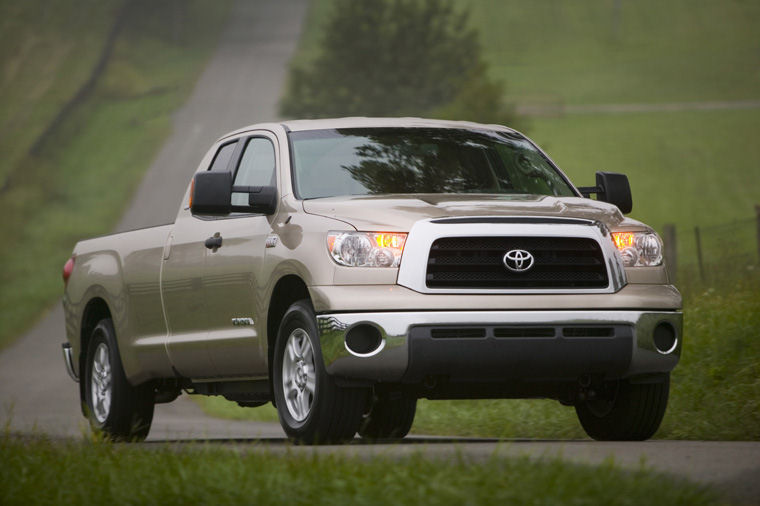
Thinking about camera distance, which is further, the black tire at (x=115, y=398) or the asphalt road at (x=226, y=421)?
the black tire at (x=115, y=398)

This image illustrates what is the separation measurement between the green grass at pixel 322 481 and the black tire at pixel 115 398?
3306 mm

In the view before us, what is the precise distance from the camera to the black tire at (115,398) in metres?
11.0

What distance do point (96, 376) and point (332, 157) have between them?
3258 millimetres

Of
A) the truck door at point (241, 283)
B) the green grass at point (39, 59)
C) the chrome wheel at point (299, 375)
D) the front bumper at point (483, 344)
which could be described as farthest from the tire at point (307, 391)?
the green grass at point (39, 59)

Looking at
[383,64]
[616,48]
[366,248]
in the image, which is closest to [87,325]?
[366,248]

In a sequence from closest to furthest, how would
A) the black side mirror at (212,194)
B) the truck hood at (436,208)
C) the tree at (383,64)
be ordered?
1. the truck hood at (436,208)
2. the black side mirror at (212,194)
3. the tree at (383,64)

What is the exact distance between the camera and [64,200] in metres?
46.7

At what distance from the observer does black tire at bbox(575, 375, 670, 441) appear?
29.6ft

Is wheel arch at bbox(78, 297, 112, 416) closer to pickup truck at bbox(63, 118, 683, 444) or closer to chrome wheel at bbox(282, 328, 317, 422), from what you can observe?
pickup truck at bbox(63, 118, 683, 444)

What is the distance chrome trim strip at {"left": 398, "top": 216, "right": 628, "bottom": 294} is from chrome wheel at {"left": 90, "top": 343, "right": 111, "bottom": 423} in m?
3.96

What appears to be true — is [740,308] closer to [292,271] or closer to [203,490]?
[292,271]

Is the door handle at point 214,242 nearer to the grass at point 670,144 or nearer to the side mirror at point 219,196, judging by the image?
the side mirror at point 219,196

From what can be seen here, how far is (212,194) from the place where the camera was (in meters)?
8.97

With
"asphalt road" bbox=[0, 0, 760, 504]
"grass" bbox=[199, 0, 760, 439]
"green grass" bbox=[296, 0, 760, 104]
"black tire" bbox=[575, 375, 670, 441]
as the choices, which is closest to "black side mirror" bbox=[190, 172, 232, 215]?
"asphalt road" bbox=[0, 0, 760, 504]
